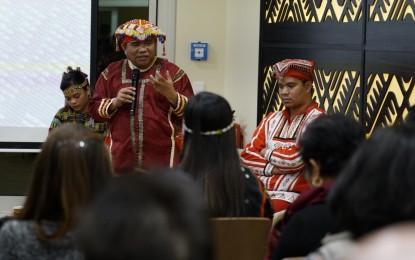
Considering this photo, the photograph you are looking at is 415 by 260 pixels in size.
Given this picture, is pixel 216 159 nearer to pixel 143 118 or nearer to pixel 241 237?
pixel 241 237

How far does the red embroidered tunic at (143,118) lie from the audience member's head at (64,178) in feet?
6.20

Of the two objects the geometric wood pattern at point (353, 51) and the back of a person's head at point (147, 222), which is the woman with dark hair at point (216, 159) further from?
the geometric wood pattern at point (353, 51)

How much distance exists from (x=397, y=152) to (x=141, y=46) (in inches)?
105

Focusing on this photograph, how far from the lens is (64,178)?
1882 mm

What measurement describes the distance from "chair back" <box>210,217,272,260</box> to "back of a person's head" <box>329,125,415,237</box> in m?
0.96

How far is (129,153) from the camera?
12.8ft

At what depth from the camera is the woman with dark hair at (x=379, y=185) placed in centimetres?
126

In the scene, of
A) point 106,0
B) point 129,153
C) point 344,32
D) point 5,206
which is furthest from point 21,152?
point 344,32

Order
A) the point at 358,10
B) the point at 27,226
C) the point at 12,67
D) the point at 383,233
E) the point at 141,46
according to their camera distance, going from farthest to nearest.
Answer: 1. the point at 12,67
2. the point at 358,10
3. the point at 141,46
4. the point at 27,226
5. the point at 383,233

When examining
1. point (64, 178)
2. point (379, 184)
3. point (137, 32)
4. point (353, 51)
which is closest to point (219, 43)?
point (353, 51)

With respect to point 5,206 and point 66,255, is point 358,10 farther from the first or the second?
point 5,206

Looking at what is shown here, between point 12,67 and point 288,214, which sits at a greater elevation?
point 12,67

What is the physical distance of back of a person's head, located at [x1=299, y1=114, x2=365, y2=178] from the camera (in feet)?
7.16

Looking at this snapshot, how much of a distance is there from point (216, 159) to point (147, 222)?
4.93ft
